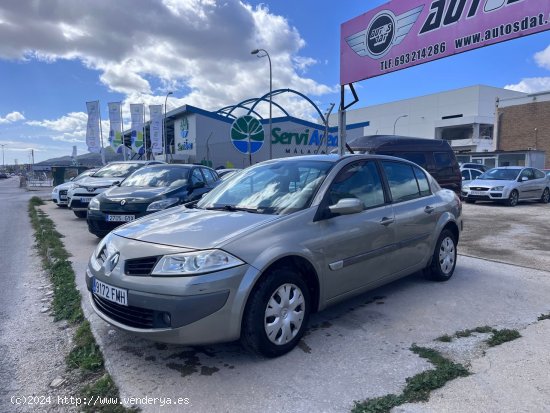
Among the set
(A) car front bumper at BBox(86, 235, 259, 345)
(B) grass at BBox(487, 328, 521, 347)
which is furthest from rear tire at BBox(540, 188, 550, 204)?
(A) car front bumper at BBox(86, 235, 259, 345)

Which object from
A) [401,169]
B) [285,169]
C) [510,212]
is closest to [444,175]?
[510,212]

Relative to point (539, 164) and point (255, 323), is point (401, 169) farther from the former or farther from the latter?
point (539, 164)

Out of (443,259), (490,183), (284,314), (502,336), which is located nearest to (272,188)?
(284,314)

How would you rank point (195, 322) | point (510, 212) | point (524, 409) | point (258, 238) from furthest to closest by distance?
1. point (510, 212)
2. point (258, 238)
3. point (195, 322)
4. point (524, 409)

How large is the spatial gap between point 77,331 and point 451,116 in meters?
81.0

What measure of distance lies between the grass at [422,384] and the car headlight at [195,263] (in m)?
1.26

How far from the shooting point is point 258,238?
3164mm

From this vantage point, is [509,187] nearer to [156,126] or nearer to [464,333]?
[464,333]

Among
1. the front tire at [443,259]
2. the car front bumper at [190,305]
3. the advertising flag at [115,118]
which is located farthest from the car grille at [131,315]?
the advertising flag at [115,118]

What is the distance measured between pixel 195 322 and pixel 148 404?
1.88ft

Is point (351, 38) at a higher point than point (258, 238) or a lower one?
higher

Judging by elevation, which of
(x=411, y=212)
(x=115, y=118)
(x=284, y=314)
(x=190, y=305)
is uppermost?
(x=115, y=118)

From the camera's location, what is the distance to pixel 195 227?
3.39 metres

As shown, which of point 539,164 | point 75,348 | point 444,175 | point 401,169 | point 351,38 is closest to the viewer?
point 75,348
